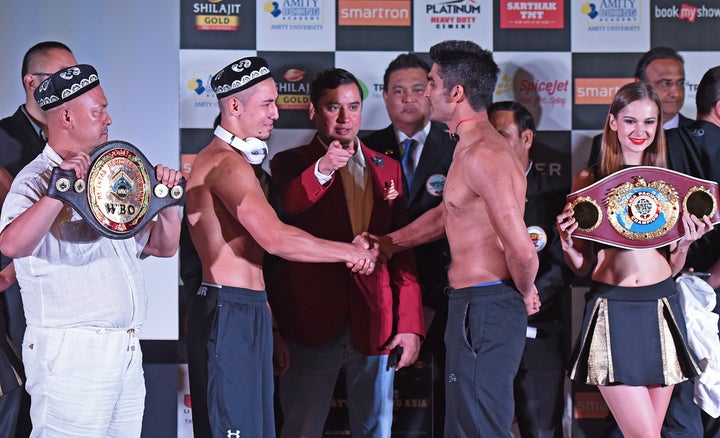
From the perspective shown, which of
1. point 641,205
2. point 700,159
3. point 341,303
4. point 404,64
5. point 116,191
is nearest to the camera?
point 116,191

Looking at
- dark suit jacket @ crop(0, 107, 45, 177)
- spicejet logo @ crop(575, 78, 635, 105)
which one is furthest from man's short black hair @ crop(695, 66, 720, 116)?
dark suit jacket @ crop(0, 107, 45, 177)

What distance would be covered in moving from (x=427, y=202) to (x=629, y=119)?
108 centimetres

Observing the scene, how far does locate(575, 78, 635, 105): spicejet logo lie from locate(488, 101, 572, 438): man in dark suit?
1.29 feet

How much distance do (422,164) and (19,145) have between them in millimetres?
2013

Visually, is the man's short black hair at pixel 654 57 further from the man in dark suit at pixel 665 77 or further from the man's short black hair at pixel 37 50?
the man's short black hair at pixel 37 50

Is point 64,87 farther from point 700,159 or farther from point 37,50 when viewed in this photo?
point 700,159

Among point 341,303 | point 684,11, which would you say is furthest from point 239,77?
point 684,11

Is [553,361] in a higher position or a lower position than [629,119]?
lower

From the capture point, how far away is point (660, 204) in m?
3.61

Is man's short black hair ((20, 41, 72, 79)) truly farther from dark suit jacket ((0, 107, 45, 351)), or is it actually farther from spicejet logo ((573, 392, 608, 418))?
spicejet logo ((573, 392, 608, 418))

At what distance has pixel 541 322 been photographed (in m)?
4.09

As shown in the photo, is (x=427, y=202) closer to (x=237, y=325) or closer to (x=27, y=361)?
(x=237, y=325)

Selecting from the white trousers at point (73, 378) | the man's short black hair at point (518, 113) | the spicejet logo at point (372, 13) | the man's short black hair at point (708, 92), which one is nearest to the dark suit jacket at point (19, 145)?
the white trousers at point (73, 378)

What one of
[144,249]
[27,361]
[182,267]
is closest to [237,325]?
[144,249]
